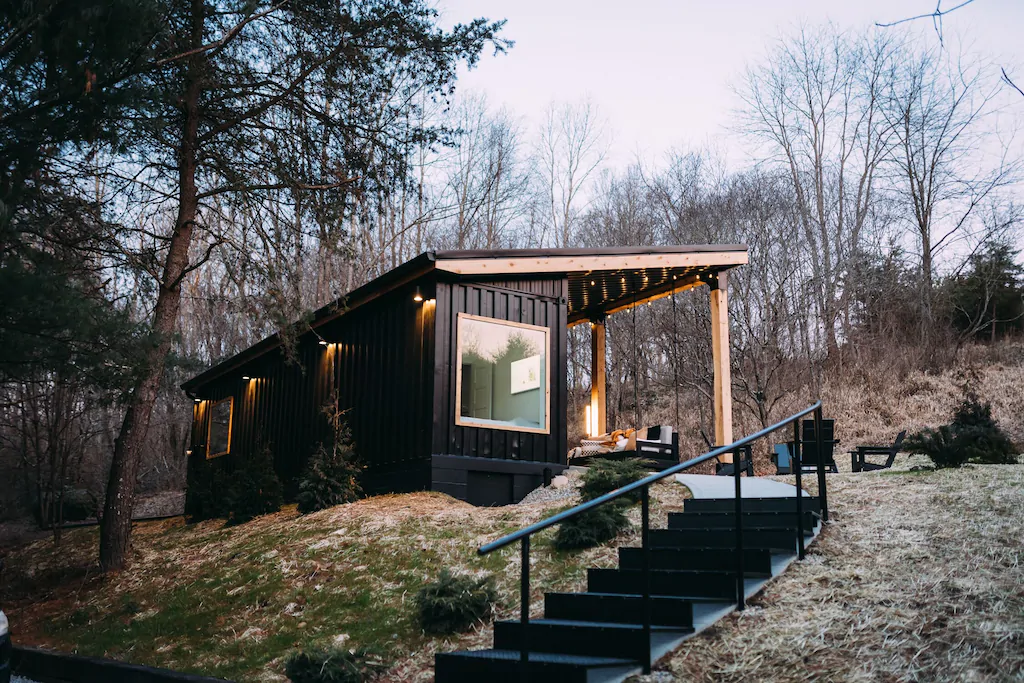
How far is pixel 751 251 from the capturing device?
20.0 metres

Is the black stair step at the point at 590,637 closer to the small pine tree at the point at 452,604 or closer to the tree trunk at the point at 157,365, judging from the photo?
the small pine tree at the point at 452,604

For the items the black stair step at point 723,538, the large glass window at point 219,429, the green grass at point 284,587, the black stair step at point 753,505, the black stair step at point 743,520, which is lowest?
the green grass at point 284,587

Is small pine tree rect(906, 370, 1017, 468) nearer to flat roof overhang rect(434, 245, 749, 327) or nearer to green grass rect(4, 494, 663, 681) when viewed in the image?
green grass rect(4, 494, 663, 681)

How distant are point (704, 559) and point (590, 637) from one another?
3.58ft

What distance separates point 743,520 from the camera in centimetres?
596

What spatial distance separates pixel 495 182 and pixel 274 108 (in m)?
14.8

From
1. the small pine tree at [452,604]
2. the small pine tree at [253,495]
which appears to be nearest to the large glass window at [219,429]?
the small pine tree at [253,495]

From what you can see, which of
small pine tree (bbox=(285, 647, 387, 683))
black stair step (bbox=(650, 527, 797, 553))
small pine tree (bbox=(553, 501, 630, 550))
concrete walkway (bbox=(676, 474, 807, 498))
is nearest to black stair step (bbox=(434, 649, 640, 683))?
small pine tree (bbox=(285, 647, 387, 683))

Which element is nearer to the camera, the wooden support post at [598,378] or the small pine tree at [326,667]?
the small pine tree at [326,667]

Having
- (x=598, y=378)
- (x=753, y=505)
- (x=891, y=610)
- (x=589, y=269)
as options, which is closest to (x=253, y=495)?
(x=589, y=269)

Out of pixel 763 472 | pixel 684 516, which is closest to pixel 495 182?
pixel 763 472

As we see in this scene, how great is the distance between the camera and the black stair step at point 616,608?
4535 millimetres

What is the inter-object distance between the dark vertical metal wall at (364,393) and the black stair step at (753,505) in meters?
4.51

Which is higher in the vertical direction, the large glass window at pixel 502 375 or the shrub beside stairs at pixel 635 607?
the large glass window at pixel 502 375
